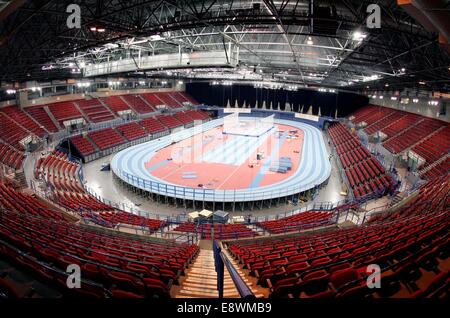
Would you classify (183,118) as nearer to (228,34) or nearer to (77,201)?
(228,34)

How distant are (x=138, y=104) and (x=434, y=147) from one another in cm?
3862

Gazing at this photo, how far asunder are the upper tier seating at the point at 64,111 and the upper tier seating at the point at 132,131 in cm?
519

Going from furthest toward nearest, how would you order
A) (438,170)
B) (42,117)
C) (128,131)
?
1. (128,131)
2. (42,117)
3. (438,170)

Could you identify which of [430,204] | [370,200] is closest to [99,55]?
[370,200]

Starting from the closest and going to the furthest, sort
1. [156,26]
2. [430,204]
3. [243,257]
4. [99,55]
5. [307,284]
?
[307,284], [243,257], [430,204], [156,26], [99,55]

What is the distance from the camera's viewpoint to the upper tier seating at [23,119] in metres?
26.8

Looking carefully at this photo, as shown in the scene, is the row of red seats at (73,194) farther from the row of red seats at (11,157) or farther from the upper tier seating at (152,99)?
the upper tier seating at (152,99)

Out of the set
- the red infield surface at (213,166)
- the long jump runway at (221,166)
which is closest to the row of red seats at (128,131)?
the long jump runway at (221,166)

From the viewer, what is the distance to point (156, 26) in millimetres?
11898

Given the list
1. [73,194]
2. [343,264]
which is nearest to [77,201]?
[73,194]

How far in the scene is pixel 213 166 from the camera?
26.2 meters

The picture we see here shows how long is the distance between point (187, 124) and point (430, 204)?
3933 centimetres
